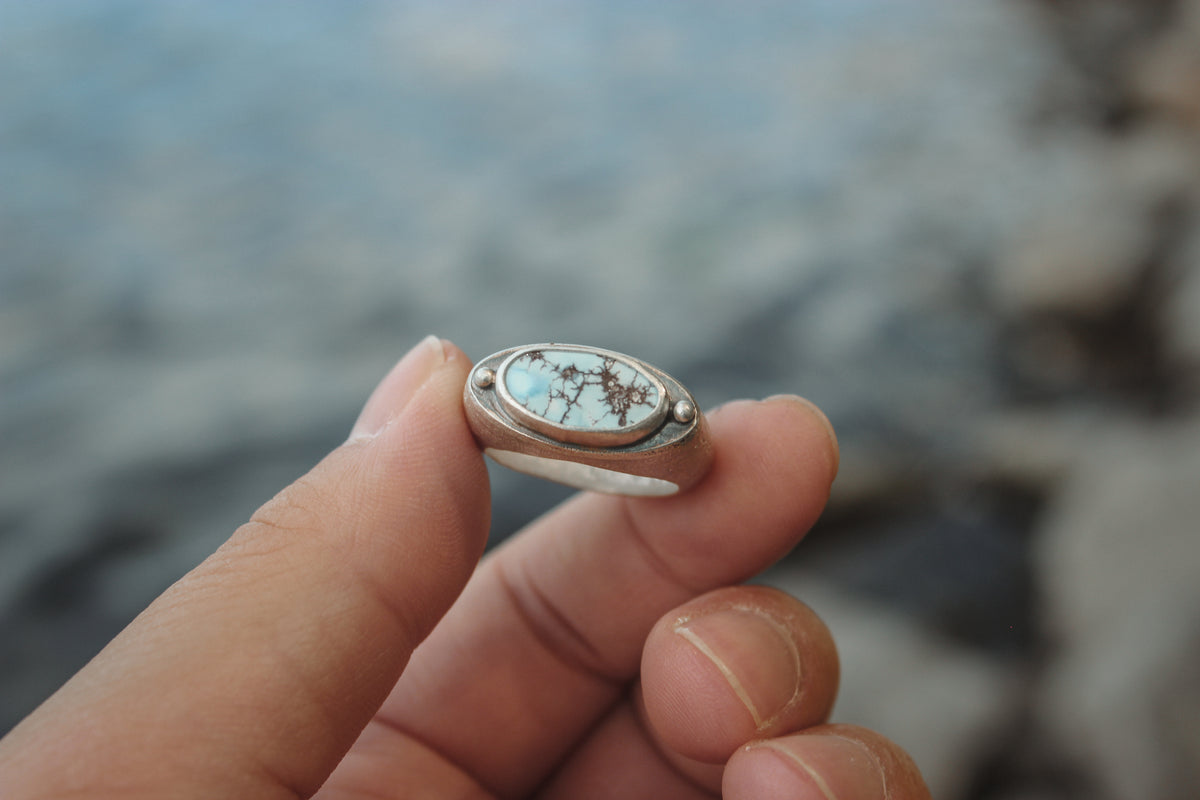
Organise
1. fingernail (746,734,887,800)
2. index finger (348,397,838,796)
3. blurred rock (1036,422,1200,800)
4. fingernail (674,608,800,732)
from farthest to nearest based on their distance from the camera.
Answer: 1. blurred rock (1036,422,1200,800)
2. index finger (348,397,838,796)
3. fingernail (674,608,800,732)
4. fingernail (746,734,887,800)

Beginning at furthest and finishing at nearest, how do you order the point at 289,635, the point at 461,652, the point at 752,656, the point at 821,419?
the point at 461,652 < the point at 821,419 < the point at 752,656 < the point at 289,635

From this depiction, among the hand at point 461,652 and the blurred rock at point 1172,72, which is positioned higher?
the blurred rock at point 1172,72

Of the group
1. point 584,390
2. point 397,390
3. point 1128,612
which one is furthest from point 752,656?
point 1128,612

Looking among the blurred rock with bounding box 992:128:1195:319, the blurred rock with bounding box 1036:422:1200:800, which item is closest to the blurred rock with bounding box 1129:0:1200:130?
the blurred rock with bounding box 992:128:1195:319

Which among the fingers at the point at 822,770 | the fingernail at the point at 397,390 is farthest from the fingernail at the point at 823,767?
the fingernail at the point at 397,390

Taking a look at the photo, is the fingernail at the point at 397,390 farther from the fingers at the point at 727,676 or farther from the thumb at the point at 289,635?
the fingers at the point at 727,676

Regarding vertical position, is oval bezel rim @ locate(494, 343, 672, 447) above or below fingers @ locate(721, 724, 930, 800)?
above

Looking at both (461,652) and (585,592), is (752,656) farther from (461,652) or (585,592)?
(461,652)

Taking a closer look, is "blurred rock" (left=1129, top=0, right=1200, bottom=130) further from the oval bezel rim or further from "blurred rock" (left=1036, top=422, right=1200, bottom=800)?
the oval bezel rim
